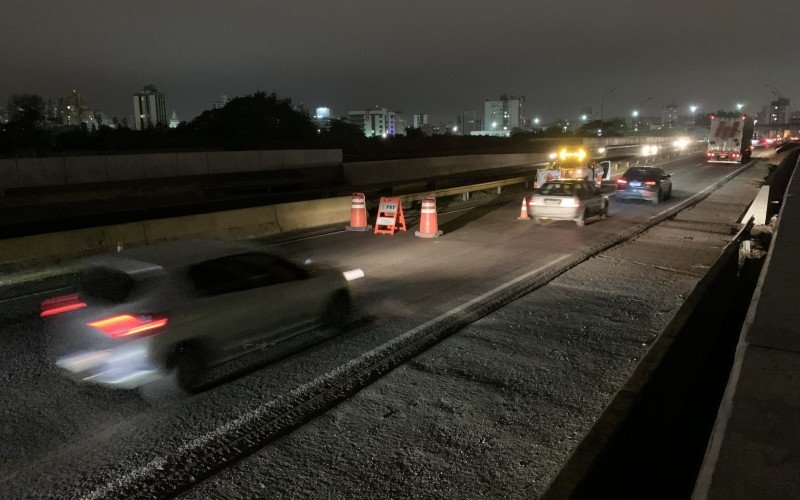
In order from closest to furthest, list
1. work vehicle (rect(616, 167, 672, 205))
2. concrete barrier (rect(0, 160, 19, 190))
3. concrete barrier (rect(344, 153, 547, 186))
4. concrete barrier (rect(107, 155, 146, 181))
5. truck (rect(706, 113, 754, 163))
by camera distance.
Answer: concrete barrier (rect(0, 160, 19, 190)), work vehicle (rect(616, 167, 672, 205)), concrete barrier (rect(107, 155, 146, 181)), concrete barrier (rect(344, 153, 547, 186)), truck (rect(706, 113, 754, 163))

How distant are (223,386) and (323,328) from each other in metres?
1.88

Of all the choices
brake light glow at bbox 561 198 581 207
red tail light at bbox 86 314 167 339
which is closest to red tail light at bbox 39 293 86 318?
red tail light at bbox 86 314 167 339

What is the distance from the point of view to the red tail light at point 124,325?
548 centimetres

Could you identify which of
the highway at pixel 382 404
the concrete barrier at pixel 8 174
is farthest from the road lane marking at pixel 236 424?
the concrete barrier at pixel 8 174

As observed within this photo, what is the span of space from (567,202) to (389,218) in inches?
199

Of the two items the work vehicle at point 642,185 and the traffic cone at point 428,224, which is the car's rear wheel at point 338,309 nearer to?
the traffic cone at point 428,224

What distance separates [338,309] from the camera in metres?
7.95

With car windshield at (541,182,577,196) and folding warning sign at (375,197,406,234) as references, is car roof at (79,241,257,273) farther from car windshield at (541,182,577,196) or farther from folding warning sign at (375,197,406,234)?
car windshield at (541,182,577,196)

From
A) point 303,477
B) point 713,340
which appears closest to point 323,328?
point 303,477

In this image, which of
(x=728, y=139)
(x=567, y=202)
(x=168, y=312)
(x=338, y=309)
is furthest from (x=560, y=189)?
(x=728, y=139)

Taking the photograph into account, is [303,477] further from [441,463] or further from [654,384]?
[654,384]

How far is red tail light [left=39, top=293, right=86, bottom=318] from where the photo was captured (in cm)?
574

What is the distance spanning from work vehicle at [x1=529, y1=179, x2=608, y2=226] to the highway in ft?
21.7

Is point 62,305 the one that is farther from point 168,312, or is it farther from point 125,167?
point 125,167
